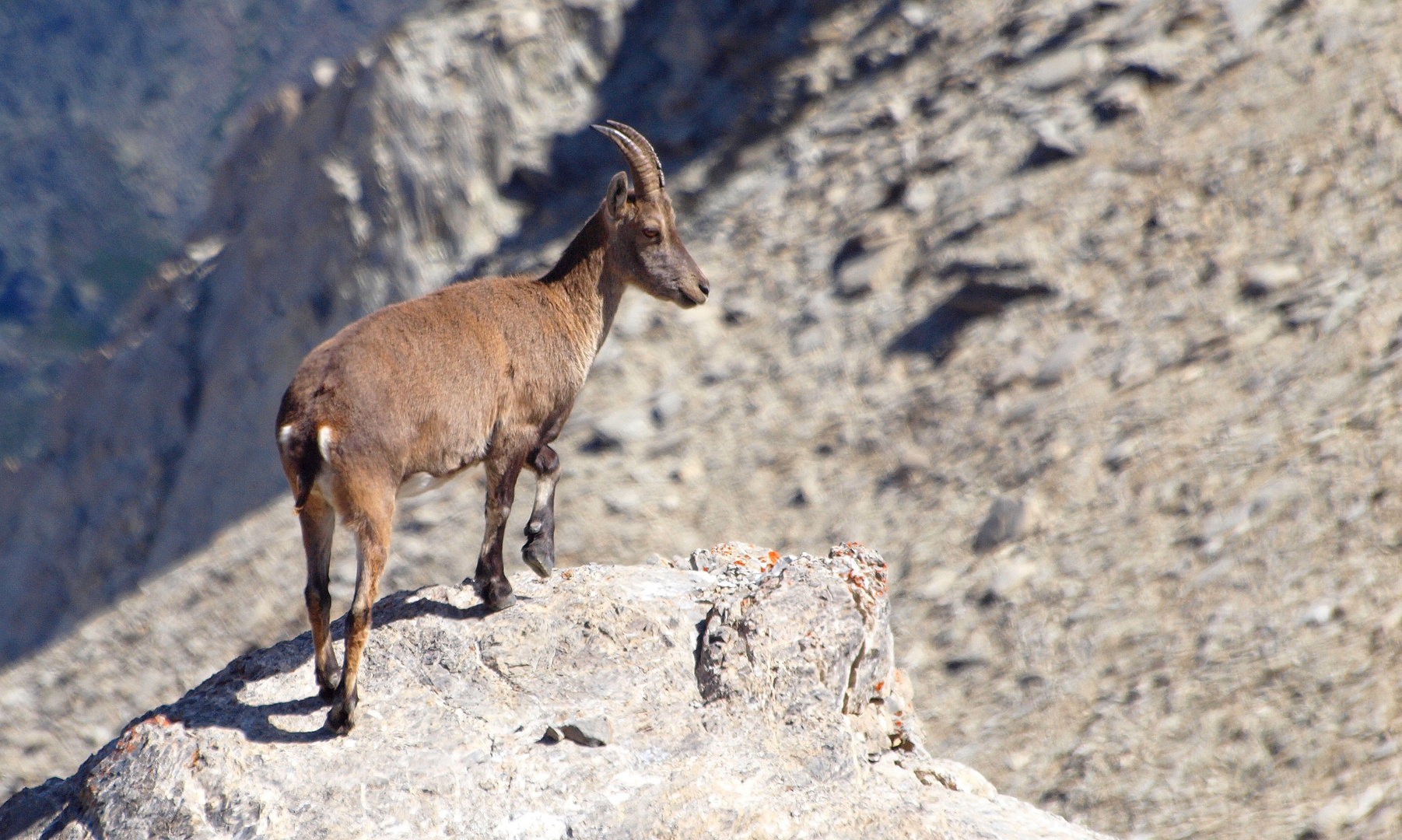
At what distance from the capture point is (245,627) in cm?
1628

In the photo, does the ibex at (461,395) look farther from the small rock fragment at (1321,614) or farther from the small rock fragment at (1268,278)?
the small rock fragment at (1268,278)

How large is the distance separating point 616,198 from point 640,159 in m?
0.32

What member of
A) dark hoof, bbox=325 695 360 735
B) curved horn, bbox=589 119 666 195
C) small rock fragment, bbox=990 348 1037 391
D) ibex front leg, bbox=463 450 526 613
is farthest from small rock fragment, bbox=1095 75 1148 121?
dark hoof, bbox=325 695 360 735

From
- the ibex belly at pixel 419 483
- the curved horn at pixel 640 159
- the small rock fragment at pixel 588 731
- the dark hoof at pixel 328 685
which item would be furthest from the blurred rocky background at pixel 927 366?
the dark hoof at pixel 328 685

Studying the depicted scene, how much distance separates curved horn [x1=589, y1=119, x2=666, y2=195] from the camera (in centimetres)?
856

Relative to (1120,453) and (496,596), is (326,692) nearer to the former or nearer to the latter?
(496,596)

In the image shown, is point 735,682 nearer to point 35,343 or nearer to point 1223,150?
point 1223,150

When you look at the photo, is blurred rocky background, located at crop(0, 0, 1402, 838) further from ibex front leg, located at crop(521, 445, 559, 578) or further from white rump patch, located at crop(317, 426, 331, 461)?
white rump patch, located at crop(317, 426, 331, 461)

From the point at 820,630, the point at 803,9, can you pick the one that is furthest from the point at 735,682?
the point at 803,9

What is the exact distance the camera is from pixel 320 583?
6.56 m

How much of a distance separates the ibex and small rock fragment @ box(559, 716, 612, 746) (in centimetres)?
112

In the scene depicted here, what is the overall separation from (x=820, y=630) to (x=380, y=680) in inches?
96.3

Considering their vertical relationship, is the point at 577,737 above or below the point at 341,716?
below

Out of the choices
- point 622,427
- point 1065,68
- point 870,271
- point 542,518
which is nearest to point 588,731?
point 542,518
